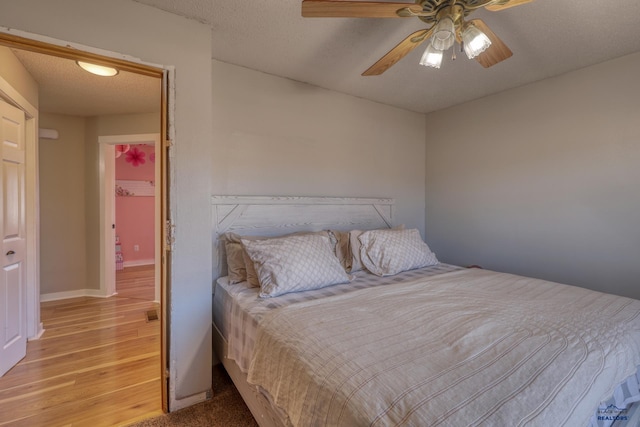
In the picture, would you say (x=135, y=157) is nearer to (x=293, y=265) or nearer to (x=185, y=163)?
(x=185, y=163)

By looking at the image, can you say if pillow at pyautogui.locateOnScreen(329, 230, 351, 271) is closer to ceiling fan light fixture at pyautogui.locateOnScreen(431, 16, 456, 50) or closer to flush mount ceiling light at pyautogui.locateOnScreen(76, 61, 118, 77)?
ceiling fan light fixture at pyautogui.locateOnScreen(431, 16, 456, 50)

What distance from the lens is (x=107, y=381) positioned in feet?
6.36

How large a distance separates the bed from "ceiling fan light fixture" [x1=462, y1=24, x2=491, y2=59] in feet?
4.24

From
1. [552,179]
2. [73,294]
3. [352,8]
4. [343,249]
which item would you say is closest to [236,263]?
[343,249]

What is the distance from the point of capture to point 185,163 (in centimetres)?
168

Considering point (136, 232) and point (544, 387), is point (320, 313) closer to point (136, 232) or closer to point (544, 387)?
point (544, 387)

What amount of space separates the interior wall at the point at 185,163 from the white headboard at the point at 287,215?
408mm

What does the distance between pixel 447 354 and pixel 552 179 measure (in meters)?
2.24

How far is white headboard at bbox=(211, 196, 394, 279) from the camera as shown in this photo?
217cm

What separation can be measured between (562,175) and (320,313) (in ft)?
7.89

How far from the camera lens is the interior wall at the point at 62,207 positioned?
11.3ft

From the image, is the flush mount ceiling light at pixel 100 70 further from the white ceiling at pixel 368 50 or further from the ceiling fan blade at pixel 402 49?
the ceiling fan blade at pixel 402 49

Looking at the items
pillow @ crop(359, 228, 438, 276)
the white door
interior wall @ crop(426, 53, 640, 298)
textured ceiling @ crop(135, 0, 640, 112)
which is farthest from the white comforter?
the white door

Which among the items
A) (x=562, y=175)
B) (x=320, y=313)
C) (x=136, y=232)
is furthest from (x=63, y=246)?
(x=562, y=175)
